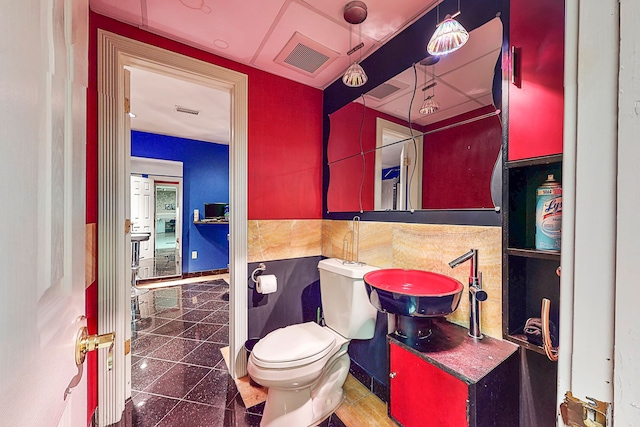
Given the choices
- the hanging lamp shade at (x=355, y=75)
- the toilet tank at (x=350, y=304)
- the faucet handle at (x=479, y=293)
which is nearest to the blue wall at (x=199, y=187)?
the toilet tank at (x=350, y=304)

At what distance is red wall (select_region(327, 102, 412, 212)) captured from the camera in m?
1.83

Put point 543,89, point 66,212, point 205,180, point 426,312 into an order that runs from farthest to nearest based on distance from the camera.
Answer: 1. point 205,180
2. point 426,312
3. point 543,89
4. point 66,212

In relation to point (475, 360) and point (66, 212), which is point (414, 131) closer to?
point (475, 360)

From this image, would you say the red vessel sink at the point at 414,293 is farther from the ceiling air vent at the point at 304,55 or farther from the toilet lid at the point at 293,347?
the ceiling air vent at the point at 304,55

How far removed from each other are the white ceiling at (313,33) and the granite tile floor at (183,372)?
198cm

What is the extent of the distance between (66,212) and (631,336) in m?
0.87

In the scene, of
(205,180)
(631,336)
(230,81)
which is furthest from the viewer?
(205,180)

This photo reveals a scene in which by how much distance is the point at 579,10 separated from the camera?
356 mm

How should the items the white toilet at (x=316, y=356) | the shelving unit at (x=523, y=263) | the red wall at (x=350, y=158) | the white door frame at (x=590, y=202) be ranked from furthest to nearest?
the red wall at (x=350, y=158) → the white toilet at (x=316, y=356) → the shelving unit at (x=523, y=263) → the white door frame at (x=590, y=202)

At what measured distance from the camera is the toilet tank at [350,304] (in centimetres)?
155

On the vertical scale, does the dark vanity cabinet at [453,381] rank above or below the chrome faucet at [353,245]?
below

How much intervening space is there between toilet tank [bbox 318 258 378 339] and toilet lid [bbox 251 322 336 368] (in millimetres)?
105

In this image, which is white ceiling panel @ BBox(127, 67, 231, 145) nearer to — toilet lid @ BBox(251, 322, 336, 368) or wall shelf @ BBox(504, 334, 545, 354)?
toilet lid @ BBox(251, 322, 336, 368)

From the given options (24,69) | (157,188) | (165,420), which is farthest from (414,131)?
(157,188)
